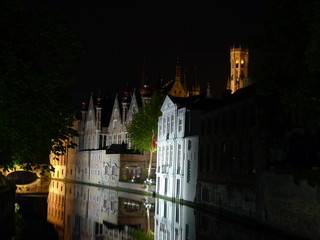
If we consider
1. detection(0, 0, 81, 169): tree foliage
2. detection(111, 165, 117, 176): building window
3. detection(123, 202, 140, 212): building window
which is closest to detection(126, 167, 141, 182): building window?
detection(111, 165, 117, 176): building window

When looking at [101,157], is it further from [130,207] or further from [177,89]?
[130,207]

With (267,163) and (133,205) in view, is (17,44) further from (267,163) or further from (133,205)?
(133,205)

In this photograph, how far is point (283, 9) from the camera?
23.4 m

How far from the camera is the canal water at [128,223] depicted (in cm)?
2750

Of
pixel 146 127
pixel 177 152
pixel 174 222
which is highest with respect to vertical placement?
pixel 146 127

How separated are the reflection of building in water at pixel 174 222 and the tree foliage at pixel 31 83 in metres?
10.8

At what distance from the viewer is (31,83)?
56.4ft

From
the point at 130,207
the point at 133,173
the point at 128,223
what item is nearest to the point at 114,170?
the point at 133,173

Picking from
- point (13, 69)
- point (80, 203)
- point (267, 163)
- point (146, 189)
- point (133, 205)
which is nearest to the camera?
point (13, 69)

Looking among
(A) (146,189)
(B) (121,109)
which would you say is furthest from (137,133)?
(B) (121,109)

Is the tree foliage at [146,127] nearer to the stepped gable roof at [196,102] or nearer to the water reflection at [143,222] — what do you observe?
the stepped gable roof at [196,102]

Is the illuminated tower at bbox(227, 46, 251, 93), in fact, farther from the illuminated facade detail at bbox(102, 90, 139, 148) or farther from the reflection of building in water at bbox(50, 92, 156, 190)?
the illuminated facade detail at bbox(102, 90, 139, 148)

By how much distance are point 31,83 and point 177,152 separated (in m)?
35.0

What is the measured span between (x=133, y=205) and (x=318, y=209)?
24.1m
